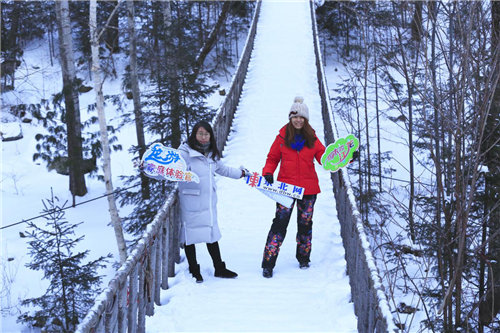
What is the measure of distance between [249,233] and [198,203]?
161 cm

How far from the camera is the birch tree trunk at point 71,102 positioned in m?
14.2

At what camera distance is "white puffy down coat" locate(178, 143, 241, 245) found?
5234 millimetres

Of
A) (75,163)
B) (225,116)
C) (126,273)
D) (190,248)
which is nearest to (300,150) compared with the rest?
(190,248)

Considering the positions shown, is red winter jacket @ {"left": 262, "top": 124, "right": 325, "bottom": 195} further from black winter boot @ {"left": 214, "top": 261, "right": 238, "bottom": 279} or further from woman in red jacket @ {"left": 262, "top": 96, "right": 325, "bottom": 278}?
black winter boot @ {"left": 214, "top": 261, "right": 238, "bottom": 279}

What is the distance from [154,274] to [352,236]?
1.87 meters

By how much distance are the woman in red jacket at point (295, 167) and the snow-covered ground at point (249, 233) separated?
373mm

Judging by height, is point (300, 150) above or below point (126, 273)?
above

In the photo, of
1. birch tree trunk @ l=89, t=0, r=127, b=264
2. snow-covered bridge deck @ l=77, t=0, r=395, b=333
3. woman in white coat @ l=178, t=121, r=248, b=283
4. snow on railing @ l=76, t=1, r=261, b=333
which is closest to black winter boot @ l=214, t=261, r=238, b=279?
snow-covered bridge deck @ l=77, t=0, r=395, b=333

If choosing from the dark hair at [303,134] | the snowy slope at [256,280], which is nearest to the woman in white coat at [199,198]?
the snowy slope at [256,280]

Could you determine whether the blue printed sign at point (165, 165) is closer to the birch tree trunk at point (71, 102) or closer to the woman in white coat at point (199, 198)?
the woman in white coat at point (199, 198)

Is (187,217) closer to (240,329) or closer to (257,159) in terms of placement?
(240,329)

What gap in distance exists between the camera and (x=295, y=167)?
215 inches

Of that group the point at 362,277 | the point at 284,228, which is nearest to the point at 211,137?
the point at 284,228

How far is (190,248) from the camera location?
5273 mm
